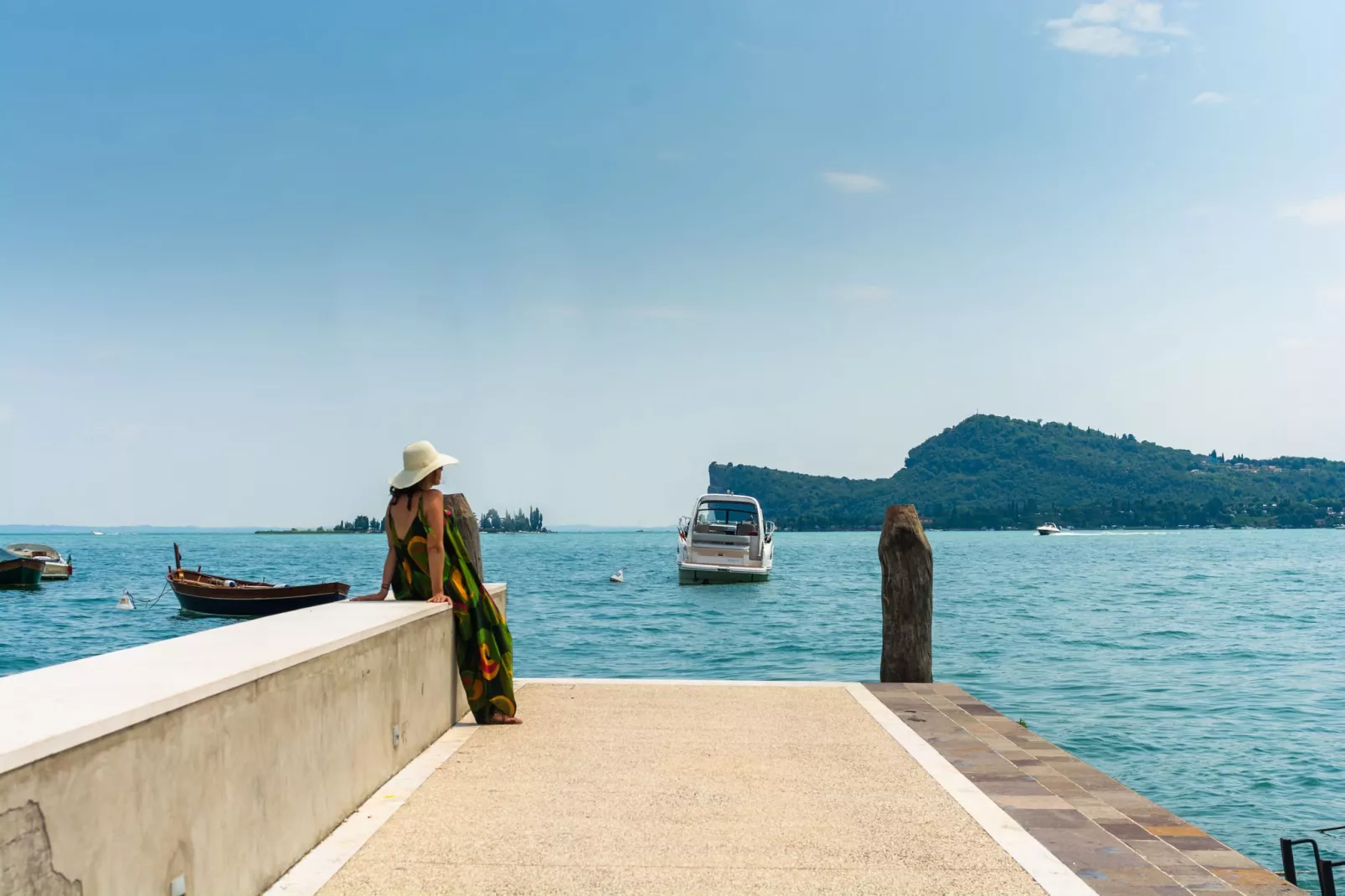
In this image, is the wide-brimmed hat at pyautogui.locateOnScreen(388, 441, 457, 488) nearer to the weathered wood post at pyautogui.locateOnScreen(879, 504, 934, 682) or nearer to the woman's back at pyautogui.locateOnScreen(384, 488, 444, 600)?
the woman's back at pyautogui.locateOnScreen(384, 488, 444, 600)

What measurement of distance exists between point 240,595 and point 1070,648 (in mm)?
26850

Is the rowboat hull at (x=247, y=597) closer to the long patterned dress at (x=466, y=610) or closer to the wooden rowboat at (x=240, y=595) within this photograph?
the wooden rowboat at (x=240, y=595)

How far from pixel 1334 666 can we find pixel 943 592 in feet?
91.2

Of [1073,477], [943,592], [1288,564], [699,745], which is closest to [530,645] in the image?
[699,745]

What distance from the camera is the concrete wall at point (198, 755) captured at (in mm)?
2787

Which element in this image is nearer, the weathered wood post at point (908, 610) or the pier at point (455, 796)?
the pier at point (455, 796)

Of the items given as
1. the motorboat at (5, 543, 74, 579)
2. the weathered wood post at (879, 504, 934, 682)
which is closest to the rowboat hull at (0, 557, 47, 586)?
the motorboat at (5, 543, 74, 579)

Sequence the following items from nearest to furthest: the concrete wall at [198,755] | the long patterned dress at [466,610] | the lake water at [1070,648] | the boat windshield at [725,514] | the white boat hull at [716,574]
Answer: the concrete wall at [198,755], the long patterned dress at [466,610], the lake water at [1070,648], the white boat hull at [716,574], the boat windshield at [725,514]

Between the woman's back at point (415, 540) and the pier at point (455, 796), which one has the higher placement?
the woman's back at point (415, 540)

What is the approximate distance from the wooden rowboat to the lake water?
1.00 m

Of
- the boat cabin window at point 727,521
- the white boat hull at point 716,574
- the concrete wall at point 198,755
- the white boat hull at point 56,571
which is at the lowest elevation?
the white boat hull at point 56,571

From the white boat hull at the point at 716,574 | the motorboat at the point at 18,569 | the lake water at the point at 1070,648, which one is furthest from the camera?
the motorboat at the point at 18,569

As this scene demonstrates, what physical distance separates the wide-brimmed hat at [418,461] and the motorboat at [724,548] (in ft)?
113

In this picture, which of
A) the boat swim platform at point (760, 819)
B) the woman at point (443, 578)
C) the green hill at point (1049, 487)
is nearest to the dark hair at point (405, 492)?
the woman at point (443, 578)
